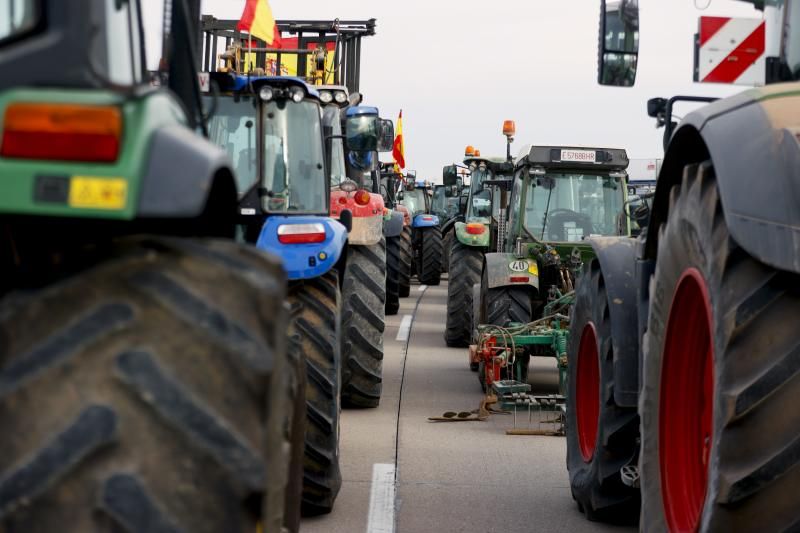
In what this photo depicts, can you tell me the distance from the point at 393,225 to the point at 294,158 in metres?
11.8

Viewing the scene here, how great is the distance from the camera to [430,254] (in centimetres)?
2792

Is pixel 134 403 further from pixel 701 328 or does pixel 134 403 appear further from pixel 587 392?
pixel 587 392

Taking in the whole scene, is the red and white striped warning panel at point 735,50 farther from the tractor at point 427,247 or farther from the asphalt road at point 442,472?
the tractor at point 427,247

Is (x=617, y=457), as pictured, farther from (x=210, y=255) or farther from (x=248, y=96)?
(x=210, y=255)

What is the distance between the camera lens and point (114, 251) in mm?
2451

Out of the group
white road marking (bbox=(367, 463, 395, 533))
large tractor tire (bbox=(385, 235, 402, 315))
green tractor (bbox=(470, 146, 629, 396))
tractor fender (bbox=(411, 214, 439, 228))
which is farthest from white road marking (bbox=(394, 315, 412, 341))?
white road marking (bbox=(367, 463, 395, 533))

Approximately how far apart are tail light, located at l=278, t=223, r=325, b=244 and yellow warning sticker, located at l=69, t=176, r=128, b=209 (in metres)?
4.64

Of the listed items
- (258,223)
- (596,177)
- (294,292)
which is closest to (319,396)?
(294,292)

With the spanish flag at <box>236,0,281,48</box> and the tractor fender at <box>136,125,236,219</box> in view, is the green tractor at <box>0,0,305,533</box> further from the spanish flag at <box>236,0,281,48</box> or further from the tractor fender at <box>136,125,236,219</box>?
the spanish flag at <box>236,0,281,48</box>

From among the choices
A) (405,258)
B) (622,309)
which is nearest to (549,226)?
(622,309)

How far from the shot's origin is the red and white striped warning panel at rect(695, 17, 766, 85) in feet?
16.9

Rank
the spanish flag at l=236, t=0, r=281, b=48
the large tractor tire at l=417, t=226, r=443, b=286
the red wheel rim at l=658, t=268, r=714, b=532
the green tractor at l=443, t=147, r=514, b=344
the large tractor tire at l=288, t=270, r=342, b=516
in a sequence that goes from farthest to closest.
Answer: the large tractor tire at l=417, t=226, r=443, b=286 → the green tractor at l=443, t=147, r=514, b=344 → the spanish flag at l=236, t=0, r=281, b=48 → the large tractor tire at l=288, t=270, r=342, b=516 → the red wheel rim at l=658, t=268, r=714, b=532

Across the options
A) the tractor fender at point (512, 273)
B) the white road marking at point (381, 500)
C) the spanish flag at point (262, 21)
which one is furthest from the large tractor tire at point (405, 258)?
the white road marking at point (381, 500)

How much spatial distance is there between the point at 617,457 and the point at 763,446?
2.91m
